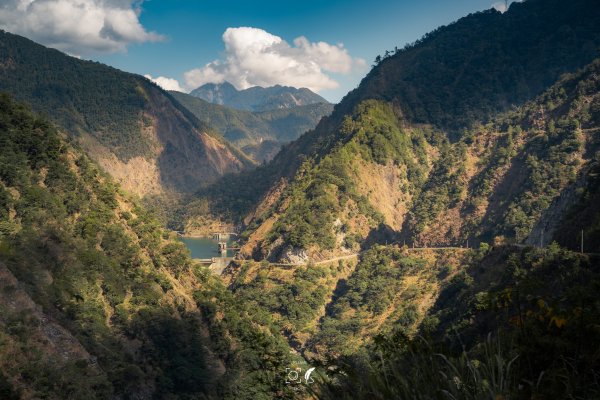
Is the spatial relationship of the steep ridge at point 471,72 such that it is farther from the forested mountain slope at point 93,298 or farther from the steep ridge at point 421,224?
the forested mountain slope at point 93,298

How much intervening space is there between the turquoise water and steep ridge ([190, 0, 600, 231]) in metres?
13.2

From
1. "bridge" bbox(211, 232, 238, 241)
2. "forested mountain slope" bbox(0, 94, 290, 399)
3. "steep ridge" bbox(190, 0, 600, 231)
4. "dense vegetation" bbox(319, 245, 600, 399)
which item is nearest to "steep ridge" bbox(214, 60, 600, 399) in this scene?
"steep ridge" bbox(190, 0, 600, 231)

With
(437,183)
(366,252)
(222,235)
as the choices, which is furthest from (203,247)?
(437,183)

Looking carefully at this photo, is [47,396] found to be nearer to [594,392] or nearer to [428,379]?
[428,379]

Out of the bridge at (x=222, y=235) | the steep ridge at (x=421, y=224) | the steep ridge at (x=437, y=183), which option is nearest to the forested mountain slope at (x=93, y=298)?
the steep ridge at (x=421, y=224)

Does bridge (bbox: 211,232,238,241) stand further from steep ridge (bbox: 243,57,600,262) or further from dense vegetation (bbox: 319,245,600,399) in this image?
dense vegetation (bbox: 319,245,600,399)

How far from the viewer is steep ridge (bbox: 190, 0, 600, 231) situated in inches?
5778

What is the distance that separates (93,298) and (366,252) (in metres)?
64.4

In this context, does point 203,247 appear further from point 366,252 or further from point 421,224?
point 421,224

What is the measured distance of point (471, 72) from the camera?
159m

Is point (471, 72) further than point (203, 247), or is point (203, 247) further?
point (471, 72)

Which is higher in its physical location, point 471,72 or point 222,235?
point 471,72

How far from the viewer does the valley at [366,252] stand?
12.2 meters

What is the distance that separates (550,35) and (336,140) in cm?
7505
